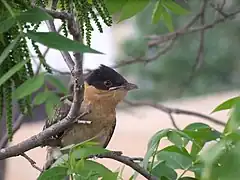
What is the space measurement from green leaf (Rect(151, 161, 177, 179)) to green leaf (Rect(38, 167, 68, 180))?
31 cm

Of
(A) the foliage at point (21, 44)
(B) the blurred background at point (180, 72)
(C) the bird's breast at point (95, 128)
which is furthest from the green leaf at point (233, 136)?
(B) the blurred background at point (180, 72)

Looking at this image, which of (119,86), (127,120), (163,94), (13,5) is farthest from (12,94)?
(163,94)

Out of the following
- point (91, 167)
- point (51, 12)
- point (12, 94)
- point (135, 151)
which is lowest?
point (135, 151)

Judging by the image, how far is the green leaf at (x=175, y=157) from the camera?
1817 millimetres

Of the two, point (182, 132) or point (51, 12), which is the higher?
point (51, 12)

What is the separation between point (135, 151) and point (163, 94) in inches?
170

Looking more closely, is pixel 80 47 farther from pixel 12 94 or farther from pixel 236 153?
pixel 236 153

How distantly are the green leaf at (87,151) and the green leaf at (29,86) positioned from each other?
0.28m

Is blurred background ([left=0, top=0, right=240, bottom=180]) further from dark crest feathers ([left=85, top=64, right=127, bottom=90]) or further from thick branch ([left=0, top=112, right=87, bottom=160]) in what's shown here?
thick branch ([left=0, top=112, right=87, bottom=160])

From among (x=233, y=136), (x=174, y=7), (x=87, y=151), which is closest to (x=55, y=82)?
(x=87, y=151)

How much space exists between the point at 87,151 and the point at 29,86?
0.98 ft

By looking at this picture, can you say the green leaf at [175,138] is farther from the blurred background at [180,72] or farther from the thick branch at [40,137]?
the blurred background at [180,72]

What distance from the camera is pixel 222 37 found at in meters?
11.7

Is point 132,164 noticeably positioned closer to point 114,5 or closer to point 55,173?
point 55,173
